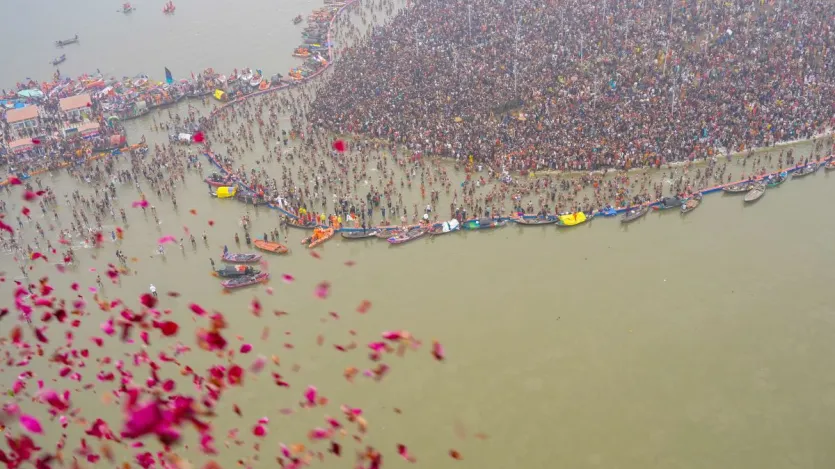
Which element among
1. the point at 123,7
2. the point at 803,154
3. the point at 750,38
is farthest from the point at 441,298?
the point at 123,7

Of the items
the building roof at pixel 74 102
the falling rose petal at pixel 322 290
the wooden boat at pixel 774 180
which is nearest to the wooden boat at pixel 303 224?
the falling rose petal at pixel 322 290

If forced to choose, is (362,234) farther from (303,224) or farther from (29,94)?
(29,94)

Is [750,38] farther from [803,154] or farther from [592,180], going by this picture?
[592,180]

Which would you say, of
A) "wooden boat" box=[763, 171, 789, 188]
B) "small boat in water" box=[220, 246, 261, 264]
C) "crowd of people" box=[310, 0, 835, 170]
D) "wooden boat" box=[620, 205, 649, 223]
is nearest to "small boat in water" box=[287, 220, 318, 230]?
"small boat in water" box=[220, 246, 261, 264]

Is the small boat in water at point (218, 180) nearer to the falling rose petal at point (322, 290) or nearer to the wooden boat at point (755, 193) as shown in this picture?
the falling rose petal at point (322, 290)

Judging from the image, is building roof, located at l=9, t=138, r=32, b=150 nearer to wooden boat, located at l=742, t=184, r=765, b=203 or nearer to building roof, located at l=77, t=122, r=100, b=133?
building roof, located at l=77, t=122, r=100, b=133

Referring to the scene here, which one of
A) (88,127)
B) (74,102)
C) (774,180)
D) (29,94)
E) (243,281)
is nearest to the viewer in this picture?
(243,281)

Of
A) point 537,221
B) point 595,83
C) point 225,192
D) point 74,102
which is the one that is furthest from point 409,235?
point 74,102
